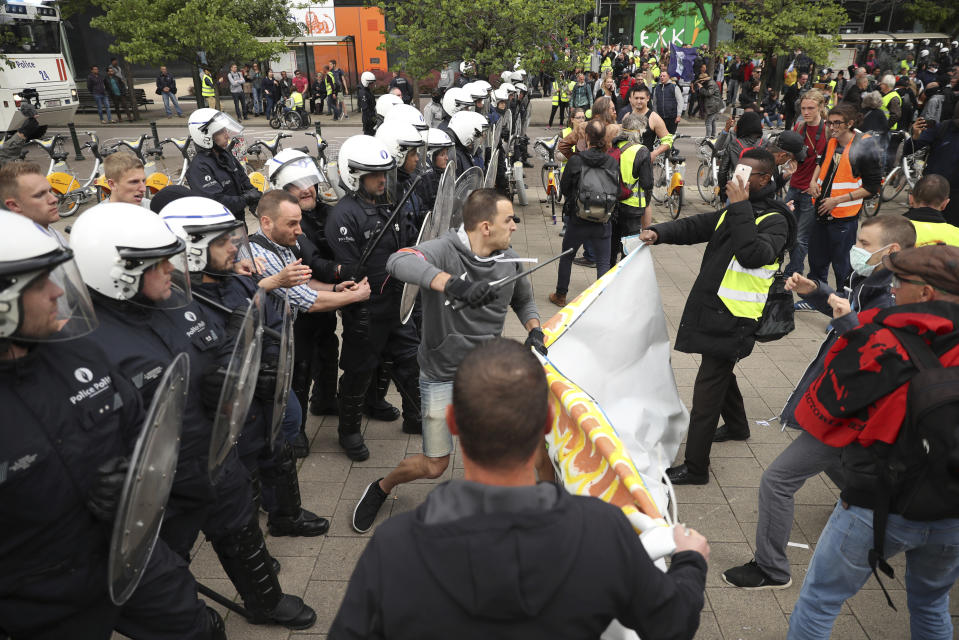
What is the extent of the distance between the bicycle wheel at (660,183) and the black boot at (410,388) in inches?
285

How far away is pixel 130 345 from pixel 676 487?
3.11m

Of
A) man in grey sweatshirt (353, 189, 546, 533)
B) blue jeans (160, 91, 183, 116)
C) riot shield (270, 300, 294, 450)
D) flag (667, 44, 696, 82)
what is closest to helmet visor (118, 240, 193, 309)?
riot shield (270, 300, 294, 450)

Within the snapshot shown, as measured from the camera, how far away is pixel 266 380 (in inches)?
114

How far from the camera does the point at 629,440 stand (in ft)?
11.2

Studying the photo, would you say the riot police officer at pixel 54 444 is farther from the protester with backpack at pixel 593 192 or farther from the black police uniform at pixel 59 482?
the protester with backpack at pixel 593 192

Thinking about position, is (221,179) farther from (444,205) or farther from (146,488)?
(146,488)

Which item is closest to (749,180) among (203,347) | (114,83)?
(203,347)

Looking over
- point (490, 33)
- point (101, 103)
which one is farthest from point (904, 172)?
point (101, 103)

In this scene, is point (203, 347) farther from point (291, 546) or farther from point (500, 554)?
point (500, 554)

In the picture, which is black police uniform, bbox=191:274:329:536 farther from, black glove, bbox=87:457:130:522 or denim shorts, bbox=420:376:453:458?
black glove, bbox=87:457:130:522

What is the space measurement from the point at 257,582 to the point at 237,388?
3.31 feet

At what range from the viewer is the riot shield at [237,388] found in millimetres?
2418

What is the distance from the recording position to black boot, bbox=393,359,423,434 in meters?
4.66

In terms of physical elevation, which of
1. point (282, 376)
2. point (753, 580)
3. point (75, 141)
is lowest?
point (753, 580)
